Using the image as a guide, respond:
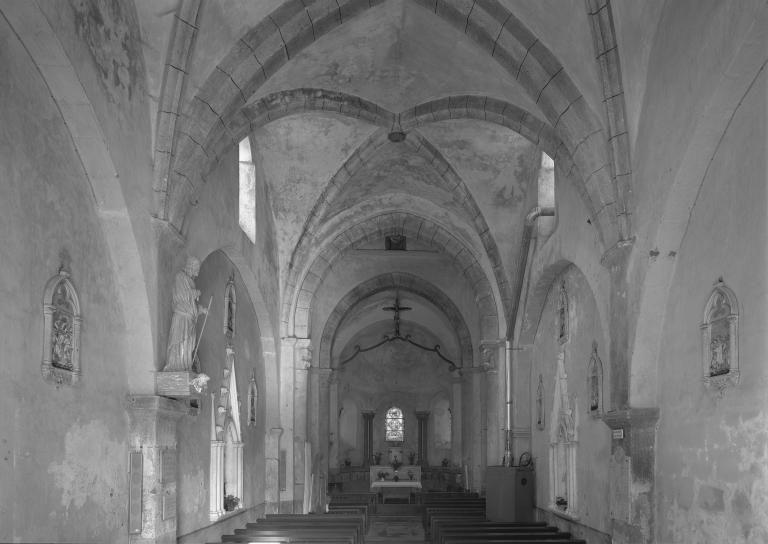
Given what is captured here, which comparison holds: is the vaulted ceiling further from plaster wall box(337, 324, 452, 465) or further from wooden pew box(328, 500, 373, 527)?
plaster wall box(337, 324, 452, 465)

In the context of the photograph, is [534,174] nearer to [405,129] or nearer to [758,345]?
[405,129]

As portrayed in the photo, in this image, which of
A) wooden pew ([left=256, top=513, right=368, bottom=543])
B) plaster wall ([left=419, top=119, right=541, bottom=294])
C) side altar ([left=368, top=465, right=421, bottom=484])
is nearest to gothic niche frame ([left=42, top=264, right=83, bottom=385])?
wooden pew ([left=256, top=513, right=368, bottom=543])

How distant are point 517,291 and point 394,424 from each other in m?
20.2

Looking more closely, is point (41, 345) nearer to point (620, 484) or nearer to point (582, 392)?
point (620, 484)

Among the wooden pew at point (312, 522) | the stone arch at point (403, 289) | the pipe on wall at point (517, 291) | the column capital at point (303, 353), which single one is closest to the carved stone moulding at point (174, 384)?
the wooden pew at point (312, 522)

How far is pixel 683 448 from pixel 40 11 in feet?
22.9

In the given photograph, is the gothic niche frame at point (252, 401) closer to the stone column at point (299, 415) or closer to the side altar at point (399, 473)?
the stone column at point (299, 415)

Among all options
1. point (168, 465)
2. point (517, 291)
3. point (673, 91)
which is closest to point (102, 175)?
point (168, 465)

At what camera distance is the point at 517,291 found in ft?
52.5

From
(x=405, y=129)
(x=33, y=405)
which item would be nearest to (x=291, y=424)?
(x=405, y=129)

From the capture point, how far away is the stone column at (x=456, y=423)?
29.9 m

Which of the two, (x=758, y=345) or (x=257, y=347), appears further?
(x=257, y=347)

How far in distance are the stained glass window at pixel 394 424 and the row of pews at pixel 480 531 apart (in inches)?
713

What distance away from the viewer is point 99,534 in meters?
7.87
